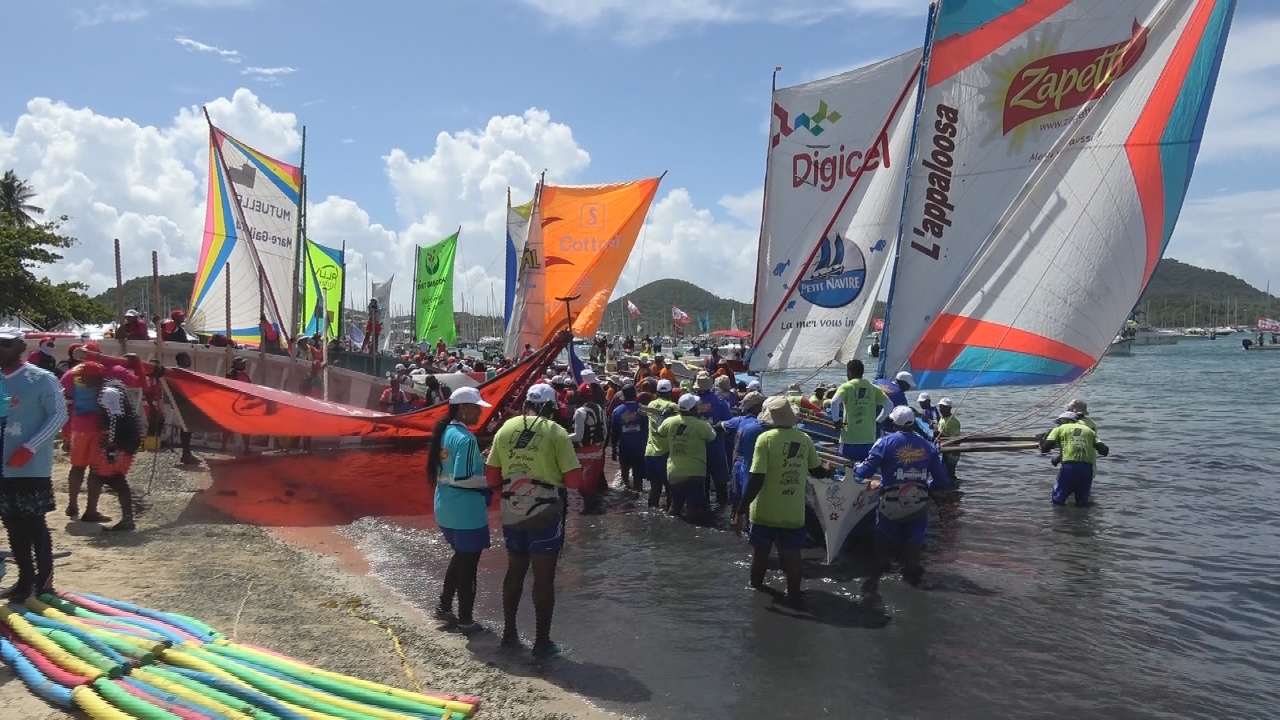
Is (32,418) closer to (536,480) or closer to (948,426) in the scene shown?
(536,480)

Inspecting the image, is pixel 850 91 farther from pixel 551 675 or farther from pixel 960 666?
pixel 551 675

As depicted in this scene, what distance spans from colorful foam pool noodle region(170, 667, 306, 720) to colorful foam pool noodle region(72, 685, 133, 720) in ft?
1.51

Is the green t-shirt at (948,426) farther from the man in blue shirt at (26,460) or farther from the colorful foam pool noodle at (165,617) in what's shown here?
the man in blue shirt at (26,460)

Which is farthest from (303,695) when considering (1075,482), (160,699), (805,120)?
(805,120)

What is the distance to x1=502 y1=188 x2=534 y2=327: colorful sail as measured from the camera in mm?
22375

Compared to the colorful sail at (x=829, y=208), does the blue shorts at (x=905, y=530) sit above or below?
below

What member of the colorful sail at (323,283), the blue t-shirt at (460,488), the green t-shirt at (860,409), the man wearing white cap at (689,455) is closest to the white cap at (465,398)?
the blue t-shirt at (460,488)

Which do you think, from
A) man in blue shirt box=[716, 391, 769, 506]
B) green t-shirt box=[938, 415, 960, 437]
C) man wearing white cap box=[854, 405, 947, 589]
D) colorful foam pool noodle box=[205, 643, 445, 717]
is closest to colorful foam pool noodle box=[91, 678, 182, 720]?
colorful foam pool noodle box=[205, 643, 445, 717]

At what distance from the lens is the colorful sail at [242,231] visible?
1931cm

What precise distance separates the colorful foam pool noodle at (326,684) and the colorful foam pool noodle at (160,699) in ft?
1.89

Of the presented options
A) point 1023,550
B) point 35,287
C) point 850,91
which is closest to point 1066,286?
point 1023,550

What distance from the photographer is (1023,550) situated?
408 inches

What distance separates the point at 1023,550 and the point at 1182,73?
590cm

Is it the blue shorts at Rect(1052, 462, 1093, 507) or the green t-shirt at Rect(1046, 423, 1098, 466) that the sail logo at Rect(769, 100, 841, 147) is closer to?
the green t-shirt at Rect(1046, 423, 1098, 466)
